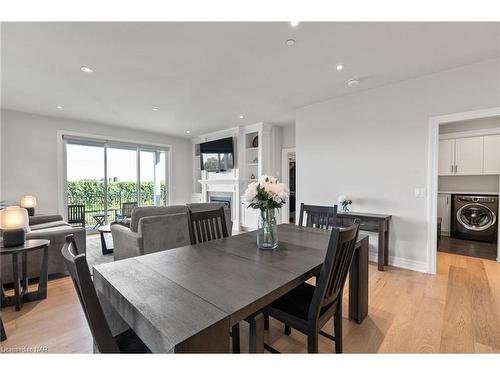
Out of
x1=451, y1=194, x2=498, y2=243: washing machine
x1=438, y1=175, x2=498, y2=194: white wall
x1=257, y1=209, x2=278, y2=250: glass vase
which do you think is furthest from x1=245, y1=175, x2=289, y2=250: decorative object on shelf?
x1=438, y1=175, x2=498, y2=194: white wall

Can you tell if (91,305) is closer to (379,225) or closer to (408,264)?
(379,225)

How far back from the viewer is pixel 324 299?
1.32 meters

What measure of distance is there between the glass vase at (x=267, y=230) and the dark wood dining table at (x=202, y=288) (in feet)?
0.21

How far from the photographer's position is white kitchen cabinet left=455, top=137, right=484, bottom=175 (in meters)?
4.41

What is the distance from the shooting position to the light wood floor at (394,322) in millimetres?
1729

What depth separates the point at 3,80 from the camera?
323cm

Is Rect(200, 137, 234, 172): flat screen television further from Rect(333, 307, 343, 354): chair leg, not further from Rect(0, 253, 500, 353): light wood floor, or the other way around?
Rect(333, 307, 343, 354): chair leg

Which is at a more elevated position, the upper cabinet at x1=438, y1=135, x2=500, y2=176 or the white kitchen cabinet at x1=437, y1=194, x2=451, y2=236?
the upper cabinet at x1=438, y1=135, x2=500, y2=176

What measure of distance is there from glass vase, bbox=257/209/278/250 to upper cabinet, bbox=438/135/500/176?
492 centimetres

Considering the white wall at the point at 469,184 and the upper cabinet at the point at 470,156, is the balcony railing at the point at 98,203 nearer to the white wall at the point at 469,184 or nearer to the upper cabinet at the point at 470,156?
the upper cabinet at the point at 470,156

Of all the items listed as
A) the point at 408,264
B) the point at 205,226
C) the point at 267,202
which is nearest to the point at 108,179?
the point at 205,226

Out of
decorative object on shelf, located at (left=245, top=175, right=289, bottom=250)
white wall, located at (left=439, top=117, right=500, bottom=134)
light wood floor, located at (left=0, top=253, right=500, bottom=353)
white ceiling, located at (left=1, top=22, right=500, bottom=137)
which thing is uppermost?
white ceiling, located at (left=1, top=22, right=500, bottom=137)
